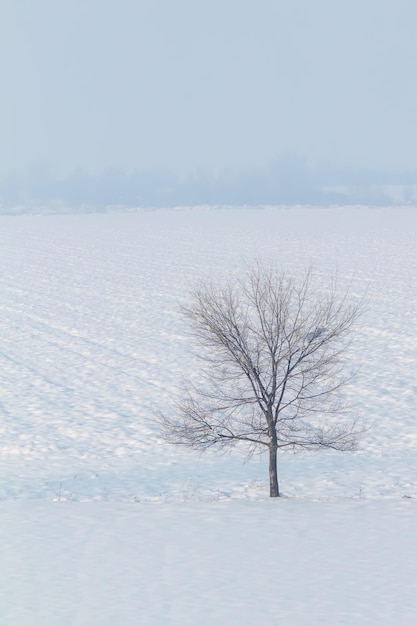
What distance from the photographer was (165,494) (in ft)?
55.9

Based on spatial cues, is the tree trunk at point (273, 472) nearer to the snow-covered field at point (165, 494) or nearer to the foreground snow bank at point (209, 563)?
the snow-covered field at point (165, 494)

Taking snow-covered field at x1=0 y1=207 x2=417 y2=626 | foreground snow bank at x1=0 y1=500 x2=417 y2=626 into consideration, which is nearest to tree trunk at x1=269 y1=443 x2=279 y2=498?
snow-covered field at x1=0 y1=207 x2=417 y2=626

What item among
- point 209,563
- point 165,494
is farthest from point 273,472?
point 209,563

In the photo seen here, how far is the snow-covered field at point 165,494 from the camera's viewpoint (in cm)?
1075

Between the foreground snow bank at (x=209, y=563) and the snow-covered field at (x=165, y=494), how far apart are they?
0.03 m

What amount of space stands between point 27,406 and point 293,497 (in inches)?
371

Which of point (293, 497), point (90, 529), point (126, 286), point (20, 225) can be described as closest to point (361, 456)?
point (293, 497)

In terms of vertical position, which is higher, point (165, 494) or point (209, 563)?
point (209, 563)

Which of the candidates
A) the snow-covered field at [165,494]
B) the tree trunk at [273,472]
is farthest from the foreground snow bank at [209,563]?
the tree trunk at [273,472]

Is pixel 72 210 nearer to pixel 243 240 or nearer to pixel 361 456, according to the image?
pixel 243 240

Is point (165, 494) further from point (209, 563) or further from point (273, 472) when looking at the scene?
point (209, 563)

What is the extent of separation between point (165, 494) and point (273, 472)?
2.38 metres

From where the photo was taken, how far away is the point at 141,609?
10359 millimetres

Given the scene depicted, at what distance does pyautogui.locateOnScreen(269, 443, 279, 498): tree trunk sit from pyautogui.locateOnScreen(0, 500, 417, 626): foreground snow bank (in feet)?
1.86
